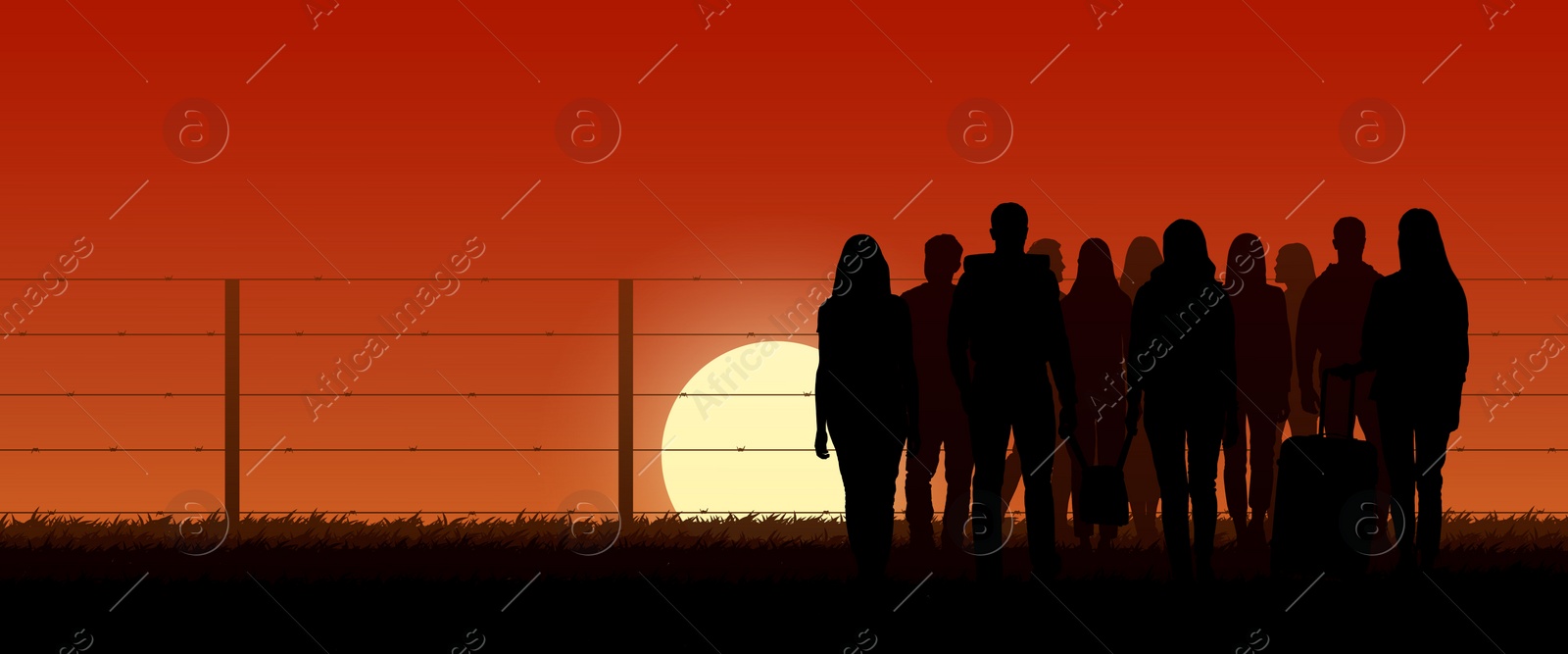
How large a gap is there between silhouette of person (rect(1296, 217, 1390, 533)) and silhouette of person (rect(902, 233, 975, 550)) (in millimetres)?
1698

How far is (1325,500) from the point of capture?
7.27 meters

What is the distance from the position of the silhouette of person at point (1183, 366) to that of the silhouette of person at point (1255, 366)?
1.09 m

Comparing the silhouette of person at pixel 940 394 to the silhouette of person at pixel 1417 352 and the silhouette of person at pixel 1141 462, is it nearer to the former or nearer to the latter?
the silhouette of person at pixel 1141 462

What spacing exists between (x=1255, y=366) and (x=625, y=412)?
141 inches

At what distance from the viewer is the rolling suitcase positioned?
285 inches

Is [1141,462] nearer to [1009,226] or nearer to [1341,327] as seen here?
[1341,327]

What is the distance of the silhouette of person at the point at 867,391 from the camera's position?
6973 millimetres

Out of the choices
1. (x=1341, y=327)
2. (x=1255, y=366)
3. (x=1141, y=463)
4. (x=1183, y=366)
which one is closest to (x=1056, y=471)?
(x=1141, y=463)

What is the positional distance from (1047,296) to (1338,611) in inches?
68.6

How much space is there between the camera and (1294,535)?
24.2 ft

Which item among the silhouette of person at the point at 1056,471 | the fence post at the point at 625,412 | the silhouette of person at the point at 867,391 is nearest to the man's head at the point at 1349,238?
the silhouette of person at the point at 1056,471

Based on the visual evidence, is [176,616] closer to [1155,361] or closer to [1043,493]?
[1043,493]

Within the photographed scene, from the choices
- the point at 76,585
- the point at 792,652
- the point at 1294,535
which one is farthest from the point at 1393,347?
the point at 76,585

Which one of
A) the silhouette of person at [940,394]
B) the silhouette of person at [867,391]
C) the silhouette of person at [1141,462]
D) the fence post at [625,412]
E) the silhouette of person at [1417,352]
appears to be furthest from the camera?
the fence post at [625,412]
